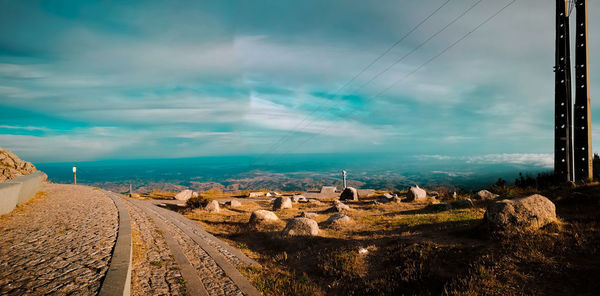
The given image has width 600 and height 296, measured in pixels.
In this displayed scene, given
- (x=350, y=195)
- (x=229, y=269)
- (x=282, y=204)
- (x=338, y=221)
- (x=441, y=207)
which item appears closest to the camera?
(x=229, y=269)

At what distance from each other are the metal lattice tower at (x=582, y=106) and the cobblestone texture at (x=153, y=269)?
82.1ft

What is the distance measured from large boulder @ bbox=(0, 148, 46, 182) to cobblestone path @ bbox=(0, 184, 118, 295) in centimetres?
1308

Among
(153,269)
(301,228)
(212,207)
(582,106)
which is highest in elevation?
(582,106)

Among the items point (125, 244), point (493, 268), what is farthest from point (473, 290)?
point (125, 244)

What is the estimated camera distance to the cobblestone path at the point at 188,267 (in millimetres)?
6516

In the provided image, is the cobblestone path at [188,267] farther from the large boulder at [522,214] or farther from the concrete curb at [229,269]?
the large boulder at [522,214]

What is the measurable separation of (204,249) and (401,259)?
7.24m

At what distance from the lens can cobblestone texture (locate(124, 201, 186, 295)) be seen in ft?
20.6

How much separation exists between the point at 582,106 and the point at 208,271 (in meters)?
25.1

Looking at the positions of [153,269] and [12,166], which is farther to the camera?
[12,166]

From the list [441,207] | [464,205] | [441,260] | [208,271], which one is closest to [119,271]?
[208,271]

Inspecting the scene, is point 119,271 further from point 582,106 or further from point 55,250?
point 582,106

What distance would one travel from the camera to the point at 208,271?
25.8 feet

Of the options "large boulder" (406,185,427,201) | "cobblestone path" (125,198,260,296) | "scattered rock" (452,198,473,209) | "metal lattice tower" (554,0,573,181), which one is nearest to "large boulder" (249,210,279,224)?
"cobblestone path" (125,198,260,296)
